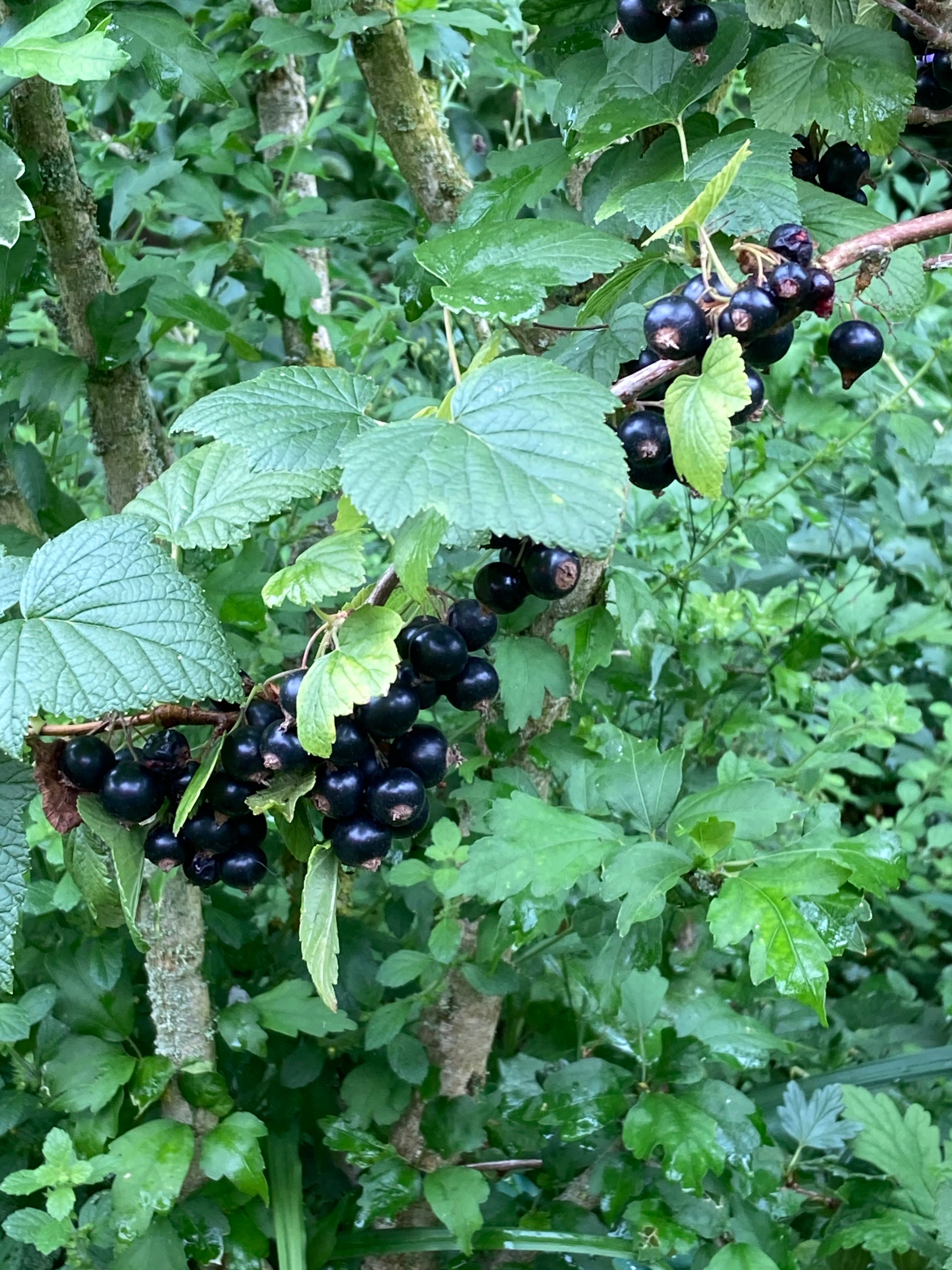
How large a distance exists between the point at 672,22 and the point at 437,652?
0.43m

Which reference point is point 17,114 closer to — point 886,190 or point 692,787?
point 692,787

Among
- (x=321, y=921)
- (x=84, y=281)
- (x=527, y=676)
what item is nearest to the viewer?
(x=321, y=921)

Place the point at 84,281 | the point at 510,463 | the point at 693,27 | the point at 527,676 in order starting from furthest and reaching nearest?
the point at 84,281 → the point at 527,676 → the point at 693,27 → the point at 510,463

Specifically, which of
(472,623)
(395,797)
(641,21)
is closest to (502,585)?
(472,623)

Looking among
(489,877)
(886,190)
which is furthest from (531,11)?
(886,190)

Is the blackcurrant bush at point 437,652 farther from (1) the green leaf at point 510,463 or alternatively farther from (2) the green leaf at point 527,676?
(2) the green leaf at point 527,676

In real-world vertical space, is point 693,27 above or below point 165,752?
above

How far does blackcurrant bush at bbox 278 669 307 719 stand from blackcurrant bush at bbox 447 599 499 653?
9 centimetres

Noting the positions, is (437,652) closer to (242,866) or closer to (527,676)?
(242,866)

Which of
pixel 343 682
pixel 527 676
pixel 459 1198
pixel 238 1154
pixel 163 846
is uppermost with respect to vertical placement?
pixel 343 682

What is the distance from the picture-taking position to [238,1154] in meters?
0.86

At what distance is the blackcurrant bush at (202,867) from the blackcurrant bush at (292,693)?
0.41 ft

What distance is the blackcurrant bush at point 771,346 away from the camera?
523mm

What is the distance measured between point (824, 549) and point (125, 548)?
56.7 inches
